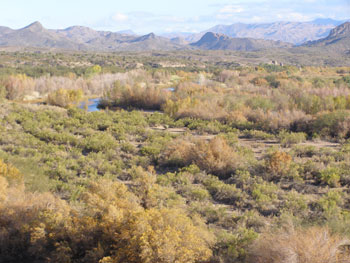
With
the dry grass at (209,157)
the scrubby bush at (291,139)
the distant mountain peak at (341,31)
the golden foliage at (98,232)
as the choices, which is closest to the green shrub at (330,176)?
the dry grass at (209,157)

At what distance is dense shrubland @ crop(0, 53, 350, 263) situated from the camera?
4789 millimetres

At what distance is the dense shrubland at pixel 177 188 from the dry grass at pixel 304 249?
0.02 metres

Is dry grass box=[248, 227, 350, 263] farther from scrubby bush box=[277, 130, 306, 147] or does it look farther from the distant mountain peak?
the distant mountain peak

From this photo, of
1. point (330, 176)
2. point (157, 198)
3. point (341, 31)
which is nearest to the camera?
point (157, 198)

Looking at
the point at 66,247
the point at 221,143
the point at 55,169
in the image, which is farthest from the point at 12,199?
the point at 221,143

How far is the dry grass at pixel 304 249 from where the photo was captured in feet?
13.4

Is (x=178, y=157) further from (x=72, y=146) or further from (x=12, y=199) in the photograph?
(x=12, y=199)

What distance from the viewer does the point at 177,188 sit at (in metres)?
8.78

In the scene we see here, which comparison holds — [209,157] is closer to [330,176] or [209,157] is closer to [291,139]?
A: [330,176]

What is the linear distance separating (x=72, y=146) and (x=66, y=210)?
24.6ft

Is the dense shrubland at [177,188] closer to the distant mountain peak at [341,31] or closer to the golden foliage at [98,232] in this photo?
the golden foliage at [98,232]

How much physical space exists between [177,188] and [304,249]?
4897 millimetres

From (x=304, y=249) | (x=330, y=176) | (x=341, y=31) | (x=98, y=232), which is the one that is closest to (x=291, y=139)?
(x=330, y=176)

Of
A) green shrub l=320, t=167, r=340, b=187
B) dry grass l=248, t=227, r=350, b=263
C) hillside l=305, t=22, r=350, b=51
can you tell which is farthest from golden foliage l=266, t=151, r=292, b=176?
hillside l=305, t=22, r=350, b=51
